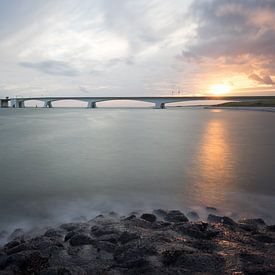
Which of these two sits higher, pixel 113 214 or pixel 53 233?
pixel 53 233

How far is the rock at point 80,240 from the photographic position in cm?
446

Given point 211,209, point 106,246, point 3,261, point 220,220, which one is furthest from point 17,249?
point 211,209

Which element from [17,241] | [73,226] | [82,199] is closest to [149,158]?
[82,199]

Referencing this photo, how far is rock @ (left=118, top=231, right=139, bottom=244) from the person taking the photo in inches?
176

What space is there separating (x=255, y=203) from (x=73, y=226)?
4395 mm

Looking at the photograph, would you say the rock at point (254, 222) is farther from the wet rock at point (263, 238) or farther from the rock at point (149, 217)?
the rock at point (149, 217)

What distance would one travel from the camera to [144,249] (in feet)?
13.4

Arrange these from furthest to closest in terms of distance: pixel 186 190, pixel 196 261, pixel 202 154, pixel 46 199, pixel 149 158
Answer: pixel 202 154, pixel 149 158, pixel 186 190, pixel 46 199, pixel 196 261

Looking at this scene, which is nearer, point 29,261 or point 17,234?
point 29,261

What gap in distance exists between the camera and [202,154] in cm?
1471

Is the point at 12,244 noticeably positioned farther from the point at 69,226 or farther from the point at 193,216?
the point at 193,216

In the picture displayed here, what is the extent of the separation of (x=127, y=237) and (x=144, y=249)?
523 millimetres

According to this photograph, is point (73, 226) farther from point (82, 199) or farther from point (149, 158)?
point (149, 158)

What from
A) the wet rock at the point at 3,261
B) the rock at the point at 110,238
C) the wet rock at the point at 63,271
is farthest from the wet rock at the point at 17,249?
the rock at the point at 110,238
